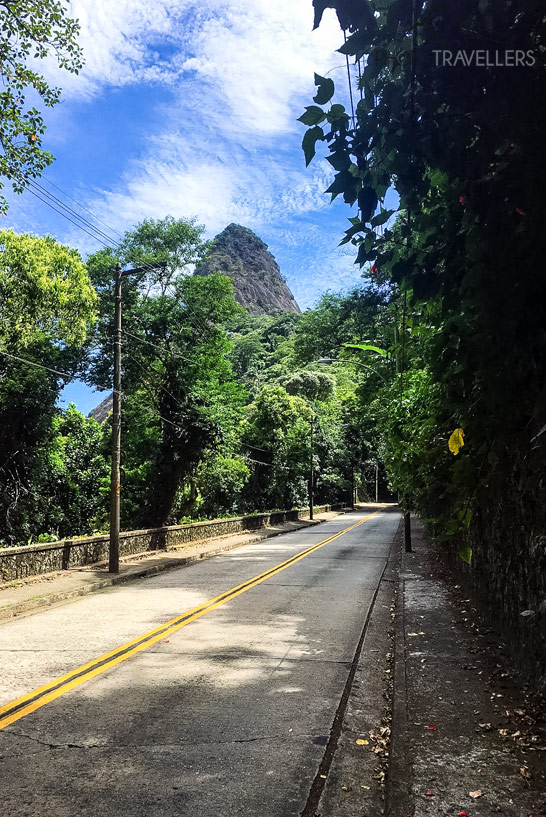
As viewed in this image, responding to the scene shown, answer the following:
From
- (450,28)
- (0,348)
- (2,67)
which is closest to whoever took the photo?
(450,28)

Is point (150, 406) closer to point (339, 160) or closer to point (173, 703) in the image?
point (173, 703)

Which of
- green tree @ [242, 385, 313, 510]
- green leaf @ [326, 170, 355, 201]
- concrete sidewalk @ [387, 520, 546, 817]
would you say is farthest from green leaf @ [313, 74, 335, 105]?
green tree @ [242, 385, 313, 510]

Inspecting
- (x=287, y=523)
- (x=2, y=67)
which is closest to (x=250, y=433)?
(x=287, y=523)

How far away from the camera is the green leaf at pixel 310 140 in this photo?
11.1ft

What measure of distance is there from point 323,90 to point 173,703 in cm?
516

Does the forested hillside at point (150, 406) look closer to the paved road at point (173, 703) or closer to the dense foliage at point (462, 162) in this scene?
the paved road at point (173, 703)

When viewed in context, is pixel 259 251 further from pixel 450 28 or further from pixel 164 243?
pixel 450 28

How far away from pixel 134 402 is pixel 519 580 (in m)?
24.6

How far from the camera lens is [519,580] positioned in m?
6.52

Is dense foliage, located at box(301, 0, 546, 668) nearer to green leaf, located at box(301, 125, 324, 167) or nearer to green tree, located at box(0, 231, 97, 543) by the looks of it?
green leaf, located at box(301, 125, 324, 167)

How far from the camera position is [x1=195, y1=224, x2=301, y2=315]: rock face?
154 metres

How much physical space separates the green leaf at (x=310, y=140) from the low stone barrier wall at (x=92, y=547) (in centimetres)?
1229

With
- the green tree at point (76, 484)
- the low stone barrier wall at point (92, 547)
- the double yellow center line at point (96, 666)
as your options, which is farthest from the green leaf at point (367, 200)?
the green tree at point (76, 484)

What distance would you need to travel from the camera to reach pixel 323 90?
3348 millimetres
